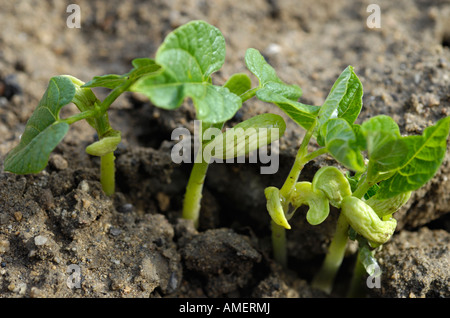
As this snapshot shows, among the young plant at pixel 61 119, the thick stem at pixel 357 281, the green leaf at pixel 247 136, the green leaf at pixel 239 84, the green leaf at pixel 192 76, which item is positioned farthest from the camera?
the thick stem at pixel 357 281

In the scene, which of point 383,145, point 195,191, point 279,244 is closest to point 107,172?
point 195,191

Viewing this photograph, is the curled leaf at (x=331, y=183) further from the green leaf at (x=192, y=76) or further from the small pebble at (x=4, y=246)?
the small pebble at (x=4, y=246)

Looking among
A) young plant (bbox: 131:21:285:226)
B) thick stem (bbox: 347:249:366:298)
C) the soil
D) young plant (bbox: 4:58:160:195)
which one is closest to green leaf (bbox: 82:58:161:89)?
young plant (bbox: 4:58:160:195)

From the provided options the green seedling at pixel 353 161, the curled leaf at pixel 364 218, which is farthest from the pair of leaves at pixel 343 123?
the curled leaf at pixel 364 218

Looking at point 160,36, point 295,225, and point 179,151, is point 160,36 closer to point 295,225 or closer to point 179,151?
point 179,151

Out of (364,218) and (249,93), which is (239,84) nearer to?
(249,93)

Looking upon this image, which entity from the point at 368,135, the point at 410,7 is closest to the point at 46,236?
the point at 368,135

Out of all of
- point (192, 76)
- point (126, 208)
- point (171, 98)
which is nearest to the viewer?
point (171, 98)
